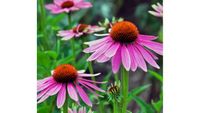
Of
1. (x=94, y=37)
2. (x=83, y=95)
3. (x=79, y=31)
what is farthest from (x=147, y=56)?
(x=94, y=37)

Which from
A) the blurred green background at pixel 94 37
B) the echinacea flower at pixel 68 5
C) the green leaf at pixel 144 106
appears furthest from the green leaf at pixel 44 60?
the green leaf at pixel 144 106

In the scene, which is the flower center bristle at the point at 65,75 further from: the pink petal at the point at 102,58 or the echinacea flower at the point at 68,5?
the echinacea flower at the point at 68,5

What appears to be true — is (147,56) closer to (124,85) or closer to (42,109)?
(124,85)

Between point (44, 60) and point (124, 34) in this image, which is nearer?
point (124, 34)

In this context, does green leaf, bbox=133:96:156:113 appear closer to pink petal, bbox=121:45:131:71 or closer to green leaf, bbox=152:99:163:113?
green leaf, bbox=152:99:163:113
